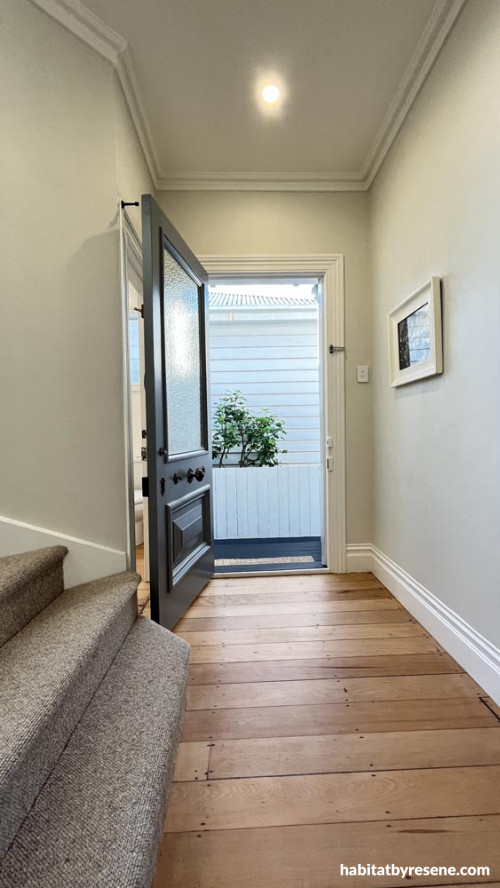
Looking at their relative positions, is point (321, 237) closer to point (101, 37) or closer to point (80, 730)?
point (101, 37)

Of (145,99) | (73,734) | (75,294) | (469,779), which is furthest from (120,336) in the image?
(469,779)

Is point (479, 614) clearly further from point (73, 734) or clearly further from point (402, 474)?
point (73, 734)

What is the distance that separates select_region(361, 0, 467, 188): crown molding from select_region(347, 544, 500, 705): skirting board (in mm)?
2496

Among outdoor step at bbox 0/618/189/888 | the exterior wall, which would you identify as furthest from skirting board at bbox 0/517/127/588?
the exterior wall

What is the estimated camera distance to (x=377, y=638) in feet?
6.28

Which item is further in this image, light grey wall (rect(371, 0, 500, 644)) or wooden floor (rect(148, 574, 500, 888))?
light grey wall (rect(371, 0, 500, 644))

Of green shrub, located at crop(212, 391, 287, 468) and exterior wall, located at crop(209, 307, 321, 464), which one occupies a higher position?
exterior wall, located at crop(209, 307, 321, 464)

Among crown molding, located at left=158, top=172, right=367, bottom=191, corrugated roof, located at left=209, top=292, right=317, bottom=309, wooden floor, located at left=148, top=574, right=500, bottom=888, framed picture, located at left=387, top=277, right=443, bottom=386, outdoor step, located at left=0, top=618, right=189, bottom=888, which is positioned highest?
crown molding, located at left=158, top=172, right=367, bottom=191

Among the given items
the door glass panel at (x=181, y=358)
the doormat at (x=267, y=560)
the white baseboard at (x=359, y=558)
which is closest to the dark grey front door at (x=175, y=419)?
the door glass panel at (x=181, y=358)

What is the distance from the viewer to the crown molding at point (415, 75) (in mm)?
1620

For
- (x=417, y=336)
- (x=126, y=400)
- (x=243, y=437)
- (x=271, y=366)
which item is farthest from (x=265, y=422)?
(x=126, y=400)

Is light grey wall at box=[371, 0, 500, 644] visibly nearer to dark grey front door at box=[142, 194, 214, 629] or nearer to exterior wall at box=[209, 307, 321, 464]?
dark grey front door at box=[142, 194, 214, 629]

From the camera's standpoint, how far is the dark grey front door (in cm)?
178

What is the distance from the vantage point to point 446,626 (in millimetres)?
1777
